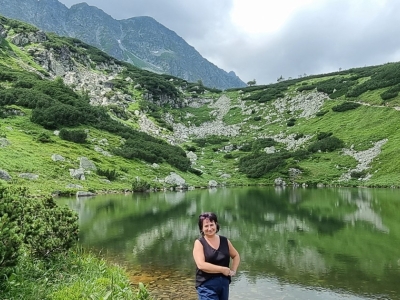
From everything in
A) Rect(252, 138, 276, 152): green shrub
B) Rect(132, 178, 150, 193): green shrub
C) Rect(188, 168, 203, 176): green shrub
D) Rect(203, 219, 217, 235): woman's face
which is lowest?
Rect(203, 219, 217, 235): woman's face

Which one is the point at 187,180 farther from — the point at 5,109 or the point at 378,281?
the point at 378,281

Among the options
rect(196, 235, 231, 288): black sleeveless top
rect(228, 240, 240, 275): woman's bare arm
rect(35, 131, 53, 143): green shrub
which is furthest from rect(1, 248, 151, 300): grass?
rect(35, 131, 53, 143): green shrub

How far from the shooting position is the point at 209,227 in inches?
317

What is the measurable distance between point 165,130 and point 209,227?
389 feet

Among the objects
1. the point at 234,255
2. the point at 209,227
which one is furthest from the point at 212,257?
the point at 234,255

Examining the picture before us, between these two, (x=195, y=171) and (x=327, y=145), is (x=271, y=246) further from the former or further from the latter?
(x=327, y=145)

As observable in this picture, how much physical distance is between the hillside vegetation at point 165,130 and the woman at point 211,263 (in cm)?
3817

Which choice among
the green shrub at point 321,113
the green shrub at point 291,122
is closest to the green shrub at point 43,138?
the green shrub at point 291,122

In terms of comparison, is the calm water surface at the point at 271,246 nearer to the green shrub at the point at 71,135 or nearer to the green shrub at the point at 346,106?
the green shrub at the point at 71,135

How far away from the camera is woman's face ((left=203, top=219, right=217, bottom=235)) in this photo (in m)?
8.06

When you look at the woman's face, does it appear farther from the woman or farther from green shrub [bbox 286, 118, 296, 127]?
green shrub [bbox 286, 118, 296, 127]

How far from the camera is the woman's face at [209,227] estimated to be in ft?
26.4

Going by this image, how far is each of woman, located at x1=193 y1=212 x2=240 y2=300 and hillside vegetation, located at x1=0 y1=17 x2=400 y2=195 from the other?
38.2m

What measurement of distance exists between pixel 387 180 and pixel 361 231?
164 ft
